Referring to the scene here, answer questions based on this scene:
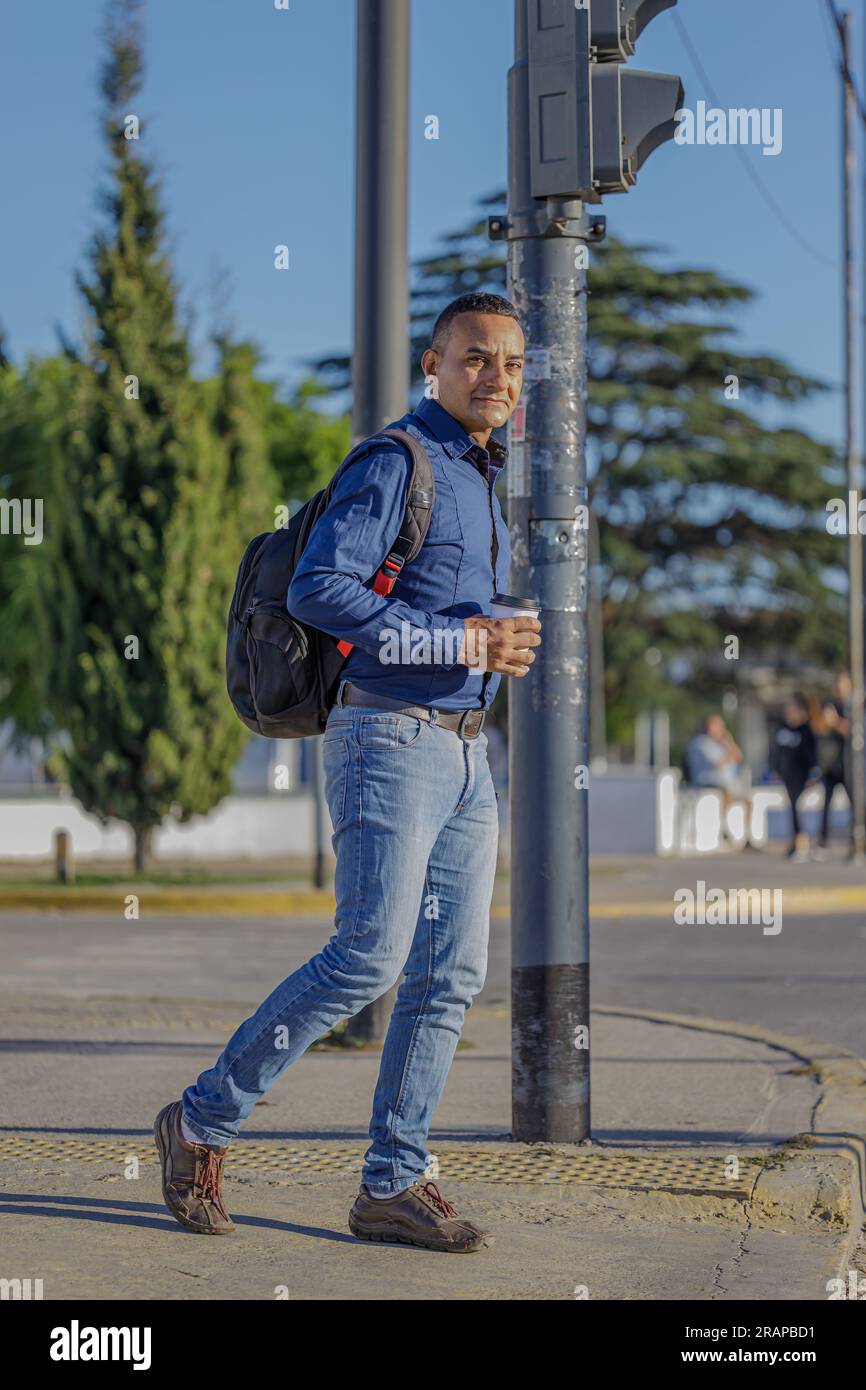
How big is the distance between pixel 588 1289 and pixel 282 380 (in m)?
36.6

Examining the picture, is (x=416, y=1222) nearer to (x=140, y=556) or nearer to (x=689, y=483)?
(x=140, y=556)

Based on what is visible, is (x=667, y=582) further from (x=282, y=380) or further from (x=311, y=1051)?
(x=311, y=1051)

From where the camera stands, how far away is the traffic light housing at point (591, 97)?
5.24 meters

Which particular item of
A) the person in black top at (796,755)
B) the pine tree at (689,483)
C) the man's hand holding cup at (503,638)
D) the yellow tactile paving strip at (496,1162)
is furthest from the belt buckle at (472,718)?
the pine tree at (689,483)

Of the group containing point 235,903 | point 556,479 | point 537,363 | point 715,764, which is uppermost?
point 537,363

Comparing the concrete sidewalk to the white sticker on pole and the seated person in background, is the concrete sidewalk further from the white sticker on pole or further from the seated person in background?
the seated person in background

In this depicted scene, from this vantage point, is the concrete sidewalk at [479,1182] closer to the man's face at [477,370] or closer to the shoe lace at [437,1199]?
the shoe lace at [437,1199]

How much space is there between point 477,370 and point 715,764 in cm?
1967

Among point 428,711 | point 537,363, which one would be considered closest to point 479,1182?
point 428,711

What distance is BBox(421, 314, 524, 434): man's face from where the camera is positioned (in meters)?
4.39

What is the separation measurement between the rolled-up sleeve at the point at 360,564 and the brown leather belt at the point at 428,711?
13 centimetres

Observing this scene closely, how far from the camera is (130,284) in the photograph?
19141mm

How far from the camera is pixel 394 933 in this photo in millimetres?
4156
